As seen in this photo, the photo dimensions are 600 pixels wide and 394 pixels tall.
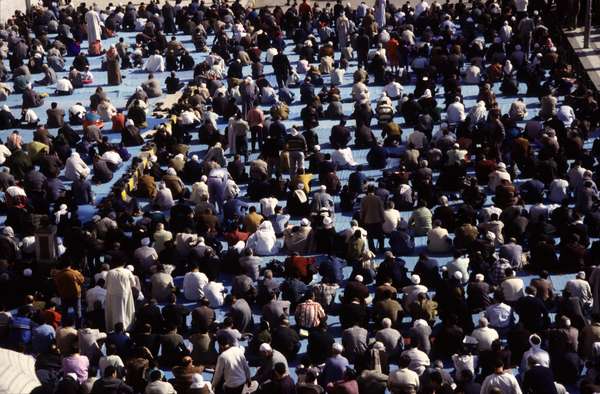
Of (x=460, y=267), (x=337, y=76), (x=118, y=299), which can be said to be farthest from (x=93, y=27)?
(x=460, y=267)

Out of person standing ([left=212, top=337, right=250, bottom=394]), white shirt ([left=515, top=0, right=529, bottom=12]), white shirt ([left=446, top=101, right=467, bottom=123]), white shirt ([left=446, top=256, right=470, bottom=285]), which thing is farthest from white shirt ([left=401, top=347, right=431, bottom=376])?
white shirt ([left=515, top=0, right=529, bottom=12])

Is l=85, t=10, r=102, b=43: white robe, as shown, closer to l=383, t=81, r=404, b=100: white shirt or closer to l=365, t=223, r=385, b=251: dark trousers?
l=383, t=81, r=404, b=100: white shirt

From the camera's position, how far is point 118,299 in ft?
65.3

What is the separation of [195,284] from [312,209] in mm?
4437

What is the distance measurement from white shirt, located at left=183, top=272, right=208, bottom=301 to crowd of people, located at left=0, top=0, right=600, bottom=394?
3 centimetres

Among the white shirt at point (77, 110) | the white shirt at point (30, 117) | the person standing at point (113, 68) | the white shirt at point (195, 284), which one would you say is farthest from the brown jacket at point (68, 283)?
the person standing at point (113, 68)

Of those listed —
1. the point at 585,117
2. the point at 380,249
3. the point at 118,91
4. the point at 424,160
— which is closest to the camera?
the point at 380,249

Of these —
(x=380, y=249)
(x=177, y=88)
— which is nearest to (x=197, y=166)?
(x=380, y=249)

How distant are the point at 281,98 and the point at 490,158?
26.8 feet

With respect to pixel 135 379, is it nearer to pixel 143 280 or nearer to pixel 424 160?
pixel 143 280

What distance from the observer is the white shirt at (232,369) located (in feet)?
56.3

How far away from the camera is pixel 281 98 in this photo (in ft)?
110

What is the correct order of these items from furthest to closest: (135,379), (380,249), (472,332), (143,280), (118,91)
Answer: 1. (118,91)
2. (380,249)
3. (143,280)
4. (472,332)
5. (135,379)

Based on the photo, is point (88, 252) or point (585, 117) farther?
point (585, 117)
